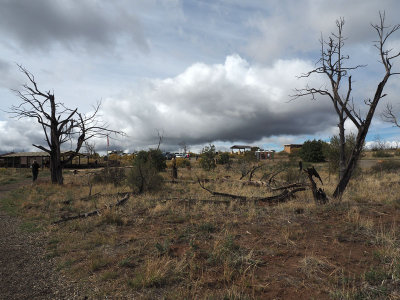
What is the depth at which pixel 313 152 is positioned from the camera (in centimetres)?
4862

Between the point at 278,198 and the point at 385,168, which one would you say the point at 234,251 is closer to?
the point at 278,198

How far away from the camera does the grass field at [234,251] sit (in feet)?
12.5

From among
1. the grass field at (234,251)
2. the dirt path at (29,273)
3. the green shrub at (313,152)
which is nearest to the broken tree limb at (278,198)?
the grass field at (234,251)

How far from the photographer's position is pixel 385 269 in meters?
4.09

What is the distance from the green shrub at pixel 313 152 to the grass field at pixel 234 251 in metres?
41.9

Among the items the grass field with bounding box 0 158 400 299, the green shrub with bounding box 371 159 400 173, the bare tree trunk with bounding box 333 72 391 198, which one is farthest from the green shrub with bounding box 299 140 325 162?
the grass field with bounding box 0 158 400 299

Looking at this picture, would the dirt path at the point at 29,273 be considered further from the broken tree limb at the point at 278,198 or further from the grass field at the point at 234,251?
the broken tree limb at the point at 278,198

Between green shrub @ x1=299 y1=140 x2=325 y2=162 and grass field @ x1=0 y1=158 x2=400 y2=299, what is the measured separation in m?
41.9

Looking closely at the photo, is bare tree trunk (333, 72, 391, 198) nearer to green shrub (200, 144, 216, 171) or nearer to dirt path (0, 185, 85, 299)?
dirt path (0, 185, 85, 299)

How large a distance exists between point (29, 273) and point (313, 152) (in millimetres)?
50298

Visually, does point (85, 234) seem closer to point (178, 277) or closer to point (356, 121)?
point (178, 277)

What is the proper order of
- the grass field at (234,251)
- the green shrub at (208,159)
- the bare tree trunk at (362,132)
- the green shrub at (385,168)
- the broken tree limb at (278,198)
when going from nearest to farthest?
the grass field at (234,251) → the bare tree trunk at (362,132) → the broken tree limb at (278,198) → the green shrub at (385,168) → the green shrub at (208,159)

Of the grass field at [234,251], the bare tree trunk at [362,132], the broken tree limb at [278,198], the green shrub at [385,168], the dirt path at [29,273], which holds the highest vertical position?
the bare tree trunk at [362,132]

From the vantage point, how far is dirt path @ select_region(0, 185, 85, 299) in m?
3.93
